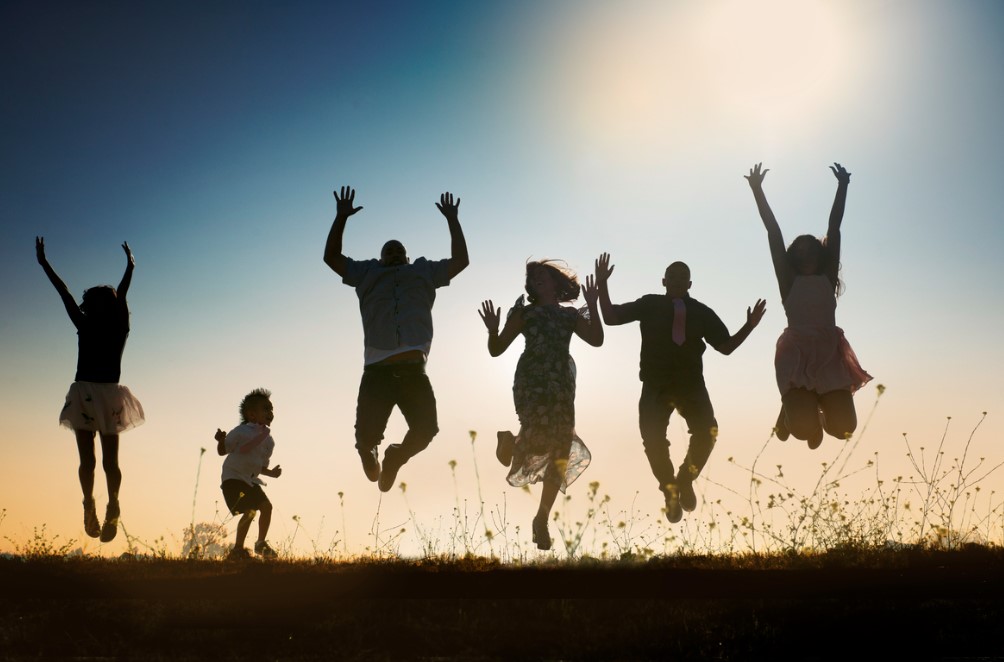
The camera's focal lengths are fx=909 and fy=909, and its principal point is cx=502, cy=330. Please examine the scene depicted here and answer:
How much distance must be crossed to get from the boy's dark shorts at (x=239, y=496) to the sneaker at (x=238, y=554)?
0.60 meters

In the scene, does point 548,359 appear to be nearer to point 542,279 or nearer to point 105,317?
point 542,279

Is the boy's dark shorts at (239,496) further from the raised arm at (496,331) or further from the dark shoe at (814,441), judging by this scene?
the dark shoe at (814,441)

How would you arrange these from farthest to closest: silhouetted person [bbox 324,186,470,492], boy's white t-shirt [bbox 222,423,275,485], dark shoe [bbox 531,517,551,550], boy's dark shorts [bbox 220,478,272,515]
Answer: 1. boy's white t-shirt [bbox 222,423,275,485]
2. boy's dark shorts [bbox 220,478,272,515]
3. silhouetted person [bbox 324,186,470,492]
4. dark shoe [bbox 531,517,551,550]

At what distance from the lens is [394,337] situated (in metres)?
9.09

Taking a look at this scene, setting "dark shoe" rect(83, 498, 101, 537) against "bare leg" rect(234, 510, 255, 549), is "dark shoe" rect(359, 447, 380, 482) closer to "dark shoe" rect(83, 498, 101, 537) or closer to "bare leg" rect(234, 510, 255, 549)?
"bare leg" rect(234, 510, 255, 549)

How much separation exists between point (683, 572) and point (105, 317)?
669cm

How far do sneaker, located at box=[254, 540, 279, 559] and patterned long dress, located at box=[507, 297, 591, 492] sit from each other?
9.27 feet

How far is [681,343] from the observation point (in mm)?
9734

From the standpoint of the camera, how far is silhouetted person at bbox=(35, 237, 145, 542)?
9.72 metres

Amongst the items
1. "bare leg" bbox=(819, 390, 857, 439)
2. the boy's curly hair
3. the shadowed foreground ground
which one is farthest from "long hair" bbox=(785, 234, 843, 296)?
the boy's curly hair

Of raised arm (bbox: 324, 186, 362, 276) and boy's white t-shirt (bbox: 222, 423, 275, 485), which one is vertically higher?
raised arm (bbox: 324, 186, 362, 276)

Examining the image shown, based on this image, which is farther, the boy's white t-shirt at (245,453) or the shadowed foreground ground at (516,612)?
the boy's white t-shirt at (245,453)

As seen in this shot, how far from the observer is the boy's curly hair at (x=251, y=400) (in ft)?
35.3

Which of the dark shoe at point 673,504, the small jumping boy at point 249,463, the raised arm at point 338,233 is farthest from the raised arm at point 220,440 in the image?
the dark shoe at point 673,504
